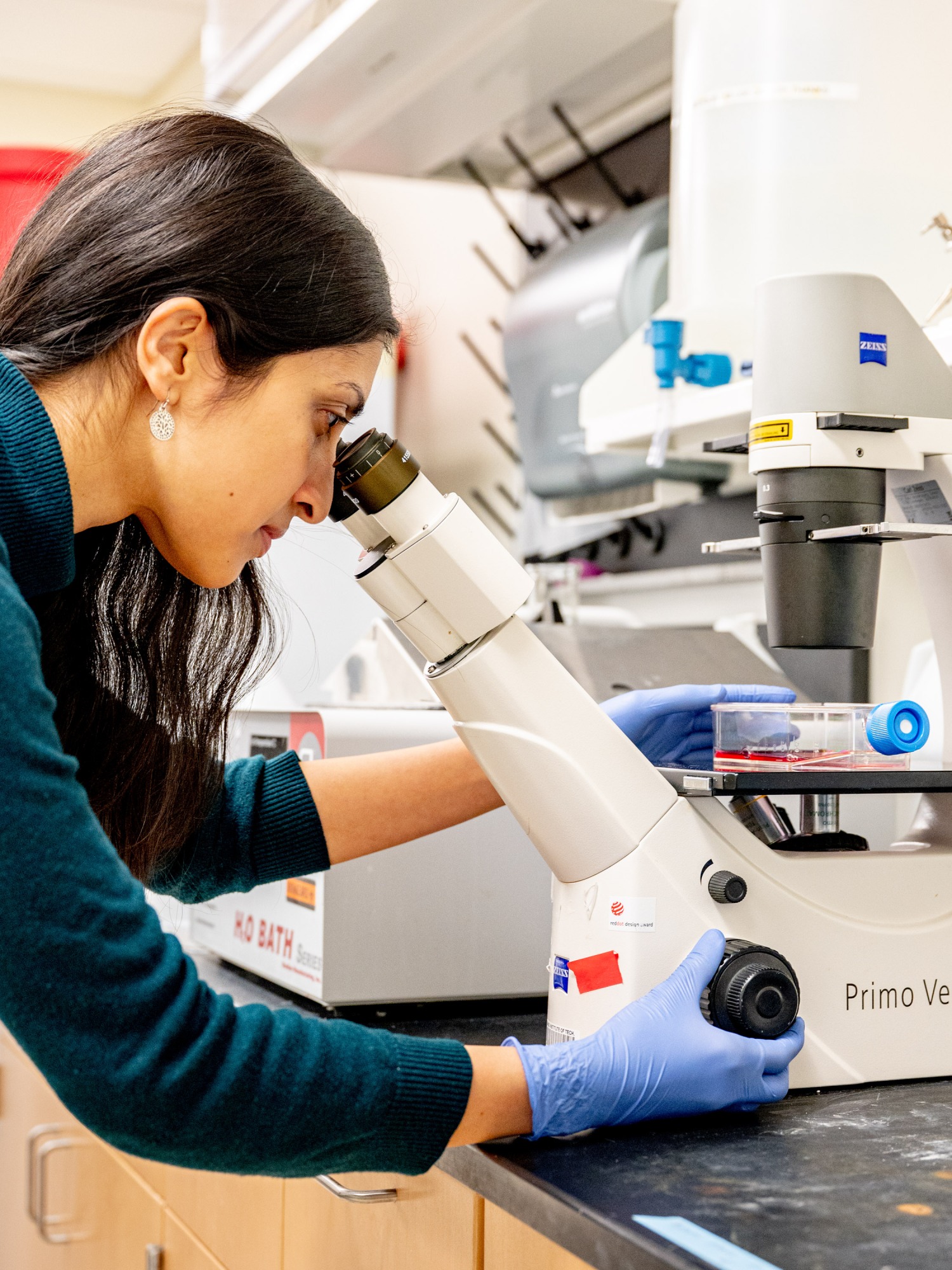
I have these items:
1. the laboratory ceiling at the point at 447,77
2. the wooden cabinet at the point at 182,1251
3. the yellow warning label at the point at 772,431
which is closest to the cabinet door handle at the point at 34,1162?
the wooden cabinet at the point at 182,1251

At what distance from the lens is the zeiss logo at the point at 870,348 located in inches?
39.0

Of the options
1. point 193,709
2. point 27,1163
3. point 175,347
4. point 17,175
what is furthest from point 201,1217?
point 17,175

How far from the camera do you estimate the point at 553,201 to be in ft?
7.77

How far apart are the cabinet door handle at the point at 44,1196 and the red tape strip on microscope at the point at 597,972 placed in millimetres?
986

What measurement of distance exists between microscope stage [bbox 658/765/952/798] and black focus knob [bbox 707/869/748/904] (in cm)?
6

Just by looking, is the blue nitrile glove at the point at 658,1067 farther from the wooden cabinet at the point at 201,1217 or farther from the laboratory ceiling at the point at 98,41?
the laboratory ceiling at the point at 98,41

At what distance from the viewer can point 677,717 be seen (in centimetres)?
117

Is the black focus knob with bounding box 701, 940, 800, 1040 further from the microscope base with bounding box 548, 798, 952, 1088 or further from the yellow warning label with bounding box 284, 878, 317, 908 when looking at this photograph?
the yellow warning label with bounding box 284, 878, 317, 908

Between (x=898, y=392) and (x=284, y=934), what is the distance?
775 millimetres

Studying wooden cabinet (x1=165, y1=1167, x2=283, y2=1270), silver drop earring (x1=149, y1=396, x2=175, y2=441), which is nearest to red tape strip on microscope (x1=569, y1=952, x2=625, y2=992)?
wooden cabinet (x1=165, y1=1167, x2=283, y2=1270)

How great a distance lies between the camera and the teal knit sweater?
687mm

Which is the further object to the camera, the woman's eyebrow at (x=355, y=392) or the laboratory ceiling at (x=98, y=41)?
the laboratory ceiling at (x=98, y=41)

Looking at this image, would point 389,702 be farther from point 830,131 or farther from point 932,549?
point 830,131

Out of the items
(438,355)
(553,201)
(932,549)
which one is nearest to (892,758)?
(932,549)
